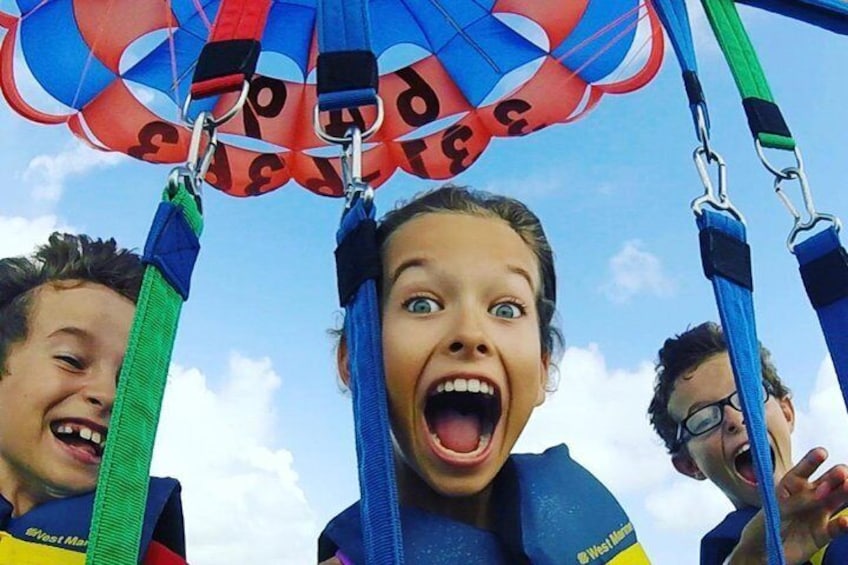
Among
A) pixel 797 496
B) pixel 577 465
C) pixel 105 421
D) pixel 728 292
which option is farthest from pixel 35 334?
pixel 797 496

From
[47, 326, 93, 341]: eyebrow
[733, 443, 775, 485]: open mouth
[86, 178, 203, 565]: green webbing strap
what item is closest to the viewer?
[86, 178, 203, 565]: green webbing strap

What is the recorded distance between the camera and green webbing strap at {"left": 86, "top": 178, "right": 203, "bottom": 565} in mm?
1200

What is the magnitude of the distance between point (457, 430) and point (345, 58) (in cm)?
70

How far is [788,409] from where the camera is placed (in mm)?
2650

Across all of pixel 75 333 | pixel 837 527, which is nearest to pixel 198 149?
pixel 75 333

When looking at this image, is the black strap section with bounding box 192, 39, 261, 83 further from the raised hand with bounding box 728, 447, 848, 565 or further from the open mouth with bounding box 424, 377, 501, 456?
the raised hand with bounding box 728, 447, 848, 565

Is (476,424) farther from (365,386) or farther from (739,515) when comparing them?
(739,515)

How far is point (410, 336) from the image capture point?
1706 millimetres

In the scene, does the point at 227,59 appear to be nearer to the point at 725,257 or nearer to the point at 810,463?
the point at 725,257

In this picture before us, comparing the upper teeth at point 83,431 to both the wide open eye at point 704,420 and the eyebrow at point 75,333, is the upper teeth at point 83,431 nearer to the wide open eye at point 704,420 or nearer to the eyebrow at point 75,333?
the eyebrow at point 75,333

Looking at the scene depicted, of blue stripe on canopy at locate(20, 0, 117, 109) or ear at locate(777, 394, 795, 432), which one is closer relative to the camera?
ear at locate(777, 394, 795, 432)

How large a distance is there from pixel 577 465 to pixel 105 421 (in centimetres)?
105

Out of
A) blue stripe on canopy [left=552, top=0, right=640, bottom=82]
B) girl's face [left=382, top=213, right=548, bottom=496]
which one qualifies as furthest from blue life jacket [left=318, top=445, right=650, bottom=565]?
blue stripe on canopy [left=552, top=0, right=640, bottom=82]

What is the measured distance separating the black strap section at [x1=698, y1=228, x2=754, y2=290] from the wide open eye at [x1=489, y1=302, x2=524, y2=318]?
0.37 meters
